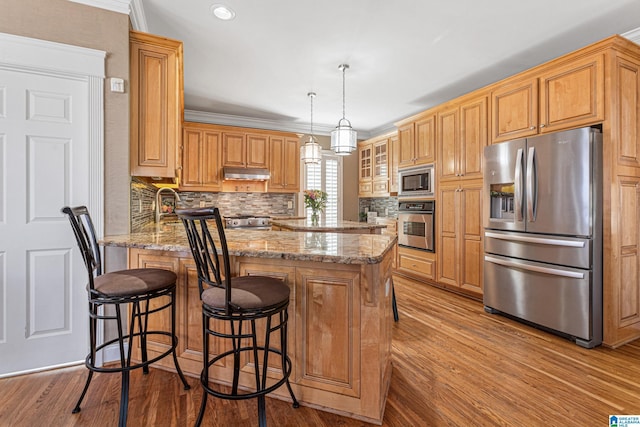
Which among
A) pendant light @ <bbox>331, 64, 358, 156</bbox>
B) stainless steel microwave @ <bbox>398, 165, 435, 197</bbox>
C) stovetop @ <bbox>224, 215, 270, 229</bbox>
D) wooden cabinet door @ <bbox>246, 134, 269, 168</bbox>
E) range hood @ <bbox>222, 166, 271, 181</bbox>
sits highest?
wooden cabinet door @ <bbox>246, 134, 269, 168</bbox>

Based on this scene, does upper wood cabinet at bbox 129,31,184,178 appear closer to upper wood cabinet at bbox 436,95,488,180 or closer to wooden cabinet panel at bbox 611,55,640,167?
upper wood cabinet at bbox 436,95,488,180

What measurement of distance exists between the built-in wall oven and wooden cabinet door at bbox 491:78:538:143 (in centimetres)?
129

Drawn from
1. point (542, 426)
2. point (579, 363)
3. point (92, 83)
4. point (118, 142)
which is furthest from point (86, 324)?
point (579, 363)

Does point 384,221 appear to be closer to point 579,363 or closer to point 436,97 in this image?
point 436,97

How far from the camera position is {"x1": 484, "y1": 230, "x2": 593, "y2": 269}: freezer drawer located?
2459 millimetres

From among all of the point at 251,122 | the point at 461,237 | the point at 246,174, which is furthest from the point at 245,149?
the point at 461,237

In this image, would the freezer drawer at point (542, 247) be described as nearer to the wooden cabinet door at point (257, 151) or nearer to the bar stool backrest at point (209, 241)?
the bar stool backrest at point (209, 241)

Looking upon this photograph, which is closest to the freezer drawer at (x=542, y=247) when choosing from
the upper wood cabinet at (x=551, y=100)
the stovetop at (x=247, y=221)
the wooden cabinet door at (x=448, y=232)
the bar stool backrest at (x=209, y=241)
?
the wooden cabinet door at (x=448, y=232)

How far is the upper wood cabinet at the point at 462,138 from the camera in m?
3.55

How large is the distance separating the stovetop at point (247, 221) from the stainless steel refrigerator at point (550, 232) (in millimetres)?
3528

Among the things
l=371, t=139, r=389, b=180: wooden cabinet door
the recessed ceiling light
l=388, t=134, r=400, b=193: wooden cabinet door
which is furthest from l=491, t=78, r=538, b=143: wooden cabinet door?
the recessed ceiling light

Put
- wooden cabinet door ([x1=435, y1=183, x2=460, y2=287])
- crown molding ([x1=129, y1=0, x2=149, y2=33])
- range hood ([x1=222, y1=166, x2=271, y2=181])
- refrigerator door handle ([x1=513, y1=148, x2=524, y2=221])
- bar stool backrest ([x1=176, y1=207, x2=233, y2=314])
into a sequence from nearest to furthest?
bar stool backrest ([x1=176, y1=207, x2=233, y2=314]) < crown molding ([x1=129, y1=0, x2=149, y2=33]) < refrigerator door handle ([x1=513, y1=148, x2=524, y2=221]) < wooden cabinet door ([x1=435, y1=183, x2=460, y2=287]) < range hood ([x1=222, y1=166, x2=271, y2=181])

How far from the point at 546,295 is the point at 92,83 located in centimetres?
397

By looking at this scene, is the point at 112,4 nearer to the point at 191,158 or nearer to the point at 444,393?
the point at 191,158
